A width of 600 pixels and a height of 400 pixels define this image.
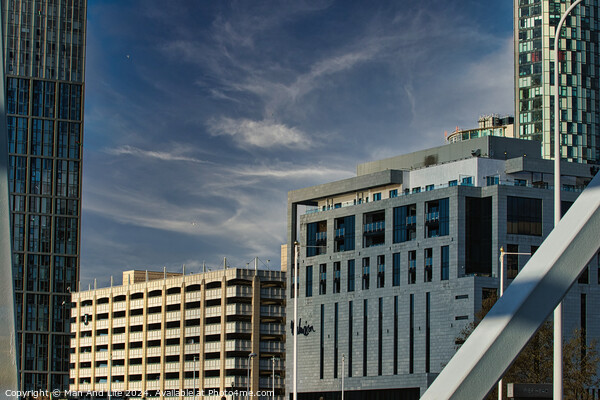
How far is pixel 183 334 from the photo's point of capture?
157125mm

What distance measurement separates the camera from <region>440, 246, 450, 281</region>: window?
403ft

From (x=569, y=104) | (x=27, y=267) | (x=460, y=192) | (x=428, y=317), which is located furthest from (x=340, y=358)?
(x=569, y=104)

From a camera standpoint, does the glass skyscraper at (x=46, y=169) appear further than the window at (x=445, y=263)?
Yes

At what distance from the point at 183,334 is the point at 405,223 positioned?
46020 millimetres

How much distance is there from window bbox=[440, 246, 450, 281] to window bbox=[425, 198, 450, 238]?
2.22m

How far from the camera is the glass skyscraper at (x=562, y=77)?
188625mm

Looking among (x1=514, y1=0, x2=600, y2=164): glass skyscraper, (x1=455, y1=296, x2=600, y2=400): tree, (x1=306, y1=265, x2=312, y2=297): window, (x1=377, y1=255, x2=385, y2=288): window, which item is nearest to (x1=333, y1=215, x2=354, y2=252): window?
(x1=306, y1=265, x2=312, y2=297): window

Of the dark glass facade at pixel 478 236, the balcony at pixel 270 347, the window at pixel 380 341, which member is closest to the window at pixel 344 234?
the window at pixel 380 341

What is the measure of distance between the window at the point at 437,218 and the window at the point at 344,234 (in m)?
13.9

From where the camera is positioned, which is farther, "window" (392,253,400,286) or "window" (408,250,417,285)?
"window" (392,253,400,286)

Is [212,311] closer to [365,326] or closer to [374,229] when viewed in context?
[365,326]

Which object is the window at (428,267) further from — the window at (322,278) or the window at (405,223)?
the window at (322,278)

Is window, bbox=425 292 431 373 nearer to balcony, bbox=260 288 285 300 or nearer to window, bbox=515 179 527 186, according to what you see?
window, bbox=515 179 527 186

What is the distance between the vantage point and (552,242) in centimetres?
533
